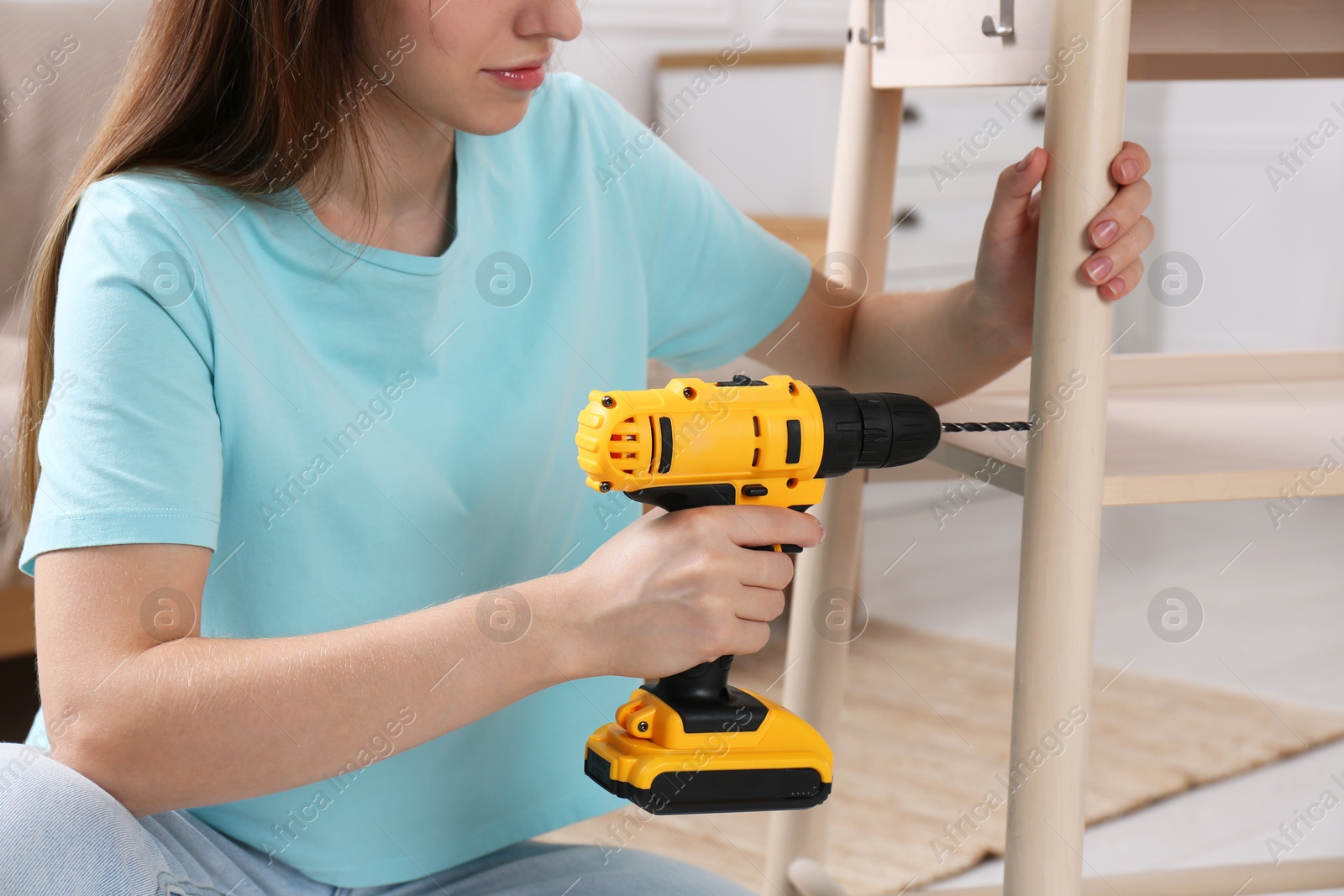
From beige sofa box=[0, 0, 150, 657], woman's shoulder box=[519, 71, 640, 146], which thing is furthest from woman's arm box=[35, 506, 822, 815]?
beige sofa box=[0, 0, 150, 657]

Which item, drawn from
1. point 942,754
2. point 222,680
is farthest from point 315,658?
point 942,754

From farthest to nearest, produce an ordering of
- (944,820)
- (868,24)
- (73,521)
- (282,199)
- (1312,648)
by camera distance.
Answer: (1312,648), (944,820), (868,24), (282,199), (73,521)

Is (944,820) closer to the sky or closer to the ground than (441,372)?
closer to the ground

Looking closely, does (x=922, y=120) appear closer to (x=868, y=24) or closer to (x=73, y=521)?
(x=868, y=24)

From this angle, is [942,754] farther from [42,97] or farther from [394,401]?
[42,97]

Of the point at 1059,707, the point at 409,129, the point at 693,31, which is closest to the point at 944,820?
the point at 1059,707

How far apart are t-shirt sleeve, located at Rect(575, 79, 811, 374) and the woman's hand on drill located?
0.33m

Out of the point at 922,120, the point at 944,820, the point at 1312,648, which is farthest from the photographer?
the point at 922,120

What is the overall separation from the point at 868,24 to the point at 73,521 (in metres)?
0.61

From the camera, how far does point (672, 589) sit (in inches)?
25.5

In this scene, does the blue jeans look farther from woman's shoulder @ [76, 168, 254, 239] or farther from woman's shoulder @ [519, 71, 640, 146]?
woman's shoulder @ [519, 71, 640, 146]

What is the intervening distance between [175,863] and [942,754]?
4.26 feet

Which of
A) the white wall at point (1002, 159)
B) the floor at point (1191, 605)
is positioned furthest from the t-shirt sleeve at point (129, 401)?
the white wall at point (1002, 159)

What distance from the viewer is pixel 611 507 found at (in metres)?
0.94
